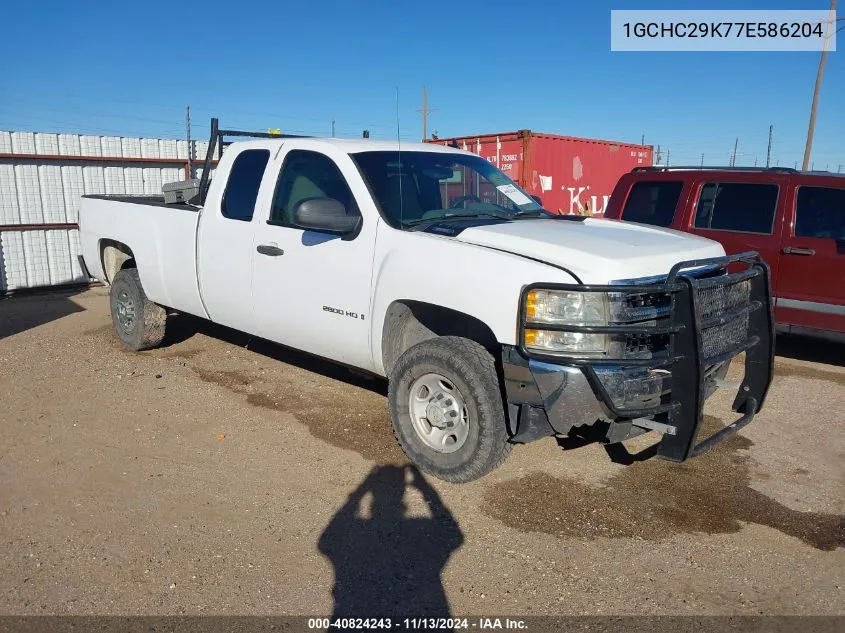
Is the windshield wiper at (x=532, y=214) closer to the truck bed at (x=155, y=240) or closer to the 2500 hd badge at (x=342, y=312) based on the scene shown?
the 2500 hd badge at (x=342, y=312)

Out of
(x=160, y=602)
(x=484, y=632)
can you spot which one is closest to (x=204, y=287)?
(x=160, y=602)

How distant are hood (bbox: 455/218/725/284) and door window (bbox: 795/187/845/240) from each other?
2.86 m

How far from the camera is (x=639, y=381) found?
11.7 ft

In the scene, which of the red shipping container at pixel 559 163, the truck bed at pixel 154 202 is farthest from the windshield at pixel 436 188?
the red shipping container at pixel 559 163

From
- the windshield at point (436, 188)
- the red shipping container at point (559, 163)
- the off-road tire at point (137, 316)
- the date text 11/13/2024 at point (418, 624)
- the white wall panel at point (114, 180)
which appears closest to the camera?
the date text 11/13/2024 at point (418, 624)

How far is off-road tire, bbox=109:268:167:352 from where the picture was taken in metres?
6.93

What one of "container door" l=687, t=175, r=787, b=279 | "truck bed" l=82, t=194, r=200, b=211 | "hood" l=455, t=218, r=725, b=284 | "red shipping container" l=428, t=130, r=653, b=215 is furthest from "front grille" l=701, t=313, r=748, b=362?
"red shipping container" l=428, t=130, r=653, b=215

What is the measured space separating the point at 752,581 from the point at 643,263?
64.6 inches

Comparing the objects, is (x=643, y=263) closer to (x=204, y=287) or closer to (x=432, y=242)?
(x=432, y=242)

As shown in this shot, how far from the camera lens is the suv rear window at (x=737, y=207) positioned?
272 inches

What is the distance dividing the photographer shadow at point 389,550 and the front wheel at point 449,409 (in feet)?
0.73

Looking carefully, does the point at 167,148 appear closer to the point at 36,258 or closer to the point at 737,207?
the point at 36,258

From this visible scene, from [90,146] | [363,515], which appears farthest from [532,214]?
[90,146]

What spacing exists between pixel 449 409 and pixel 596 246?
1.28 m
